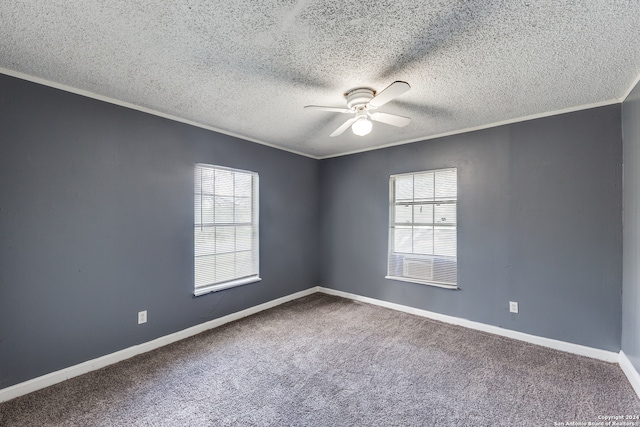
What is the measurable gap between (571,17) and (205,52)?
6.77 ft

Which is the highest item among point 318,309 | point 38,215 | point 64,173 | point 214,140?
point 214,140

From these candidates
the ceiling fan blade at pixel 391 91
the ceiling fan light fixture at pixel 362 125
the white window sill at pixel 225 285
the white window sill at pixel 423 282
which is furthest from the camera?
the white window sill at pixel 423 282

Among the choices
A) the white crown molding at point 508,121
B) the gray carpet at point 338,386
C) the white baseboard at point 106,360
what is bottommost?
the gray carpet at point 338,386

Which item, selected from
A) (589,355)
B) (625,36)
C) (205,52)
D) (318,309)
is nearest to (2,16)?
(205,52)

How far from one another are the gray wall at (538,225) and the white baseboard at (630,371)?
13 centimetres

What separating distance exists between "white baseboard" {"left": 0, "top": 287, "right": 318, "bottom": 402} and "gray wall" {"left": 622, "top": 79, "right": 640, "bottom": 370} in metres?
3.70

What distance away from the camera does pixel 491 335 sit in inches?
119

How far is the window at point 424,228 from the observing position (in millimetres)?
3424

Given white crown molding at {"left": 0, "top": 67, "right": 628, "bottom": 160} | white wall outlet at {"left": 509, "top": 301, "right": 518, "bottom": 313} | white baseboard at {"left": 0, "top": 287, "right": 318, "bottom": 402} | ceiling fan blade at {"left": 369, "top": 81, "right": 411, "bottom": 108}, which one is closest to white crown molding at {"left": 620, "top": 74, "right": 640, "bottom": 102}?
white crown molding at {"left": 0, "top": 67, "right": 628, "bottom": 160}

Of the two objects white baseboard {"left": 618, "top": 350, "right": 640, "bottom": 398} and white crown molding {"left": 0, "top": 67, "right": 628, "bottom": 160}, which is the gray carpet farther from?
white crown molding {"left": 0, "top": 67, "right": 628, "bottom": 160}

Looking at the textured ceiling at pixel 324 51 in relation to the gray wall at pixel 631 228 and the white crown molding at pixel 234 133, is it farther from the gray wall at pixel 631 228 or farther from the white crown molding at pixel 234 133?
the gray wall at pixel 631 228

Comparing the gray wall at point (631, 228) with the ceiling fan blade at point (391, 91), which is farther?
the gray wall at point (631, 228)

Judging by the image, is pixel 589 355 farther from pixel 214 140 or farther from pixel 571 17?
pixel 214 140

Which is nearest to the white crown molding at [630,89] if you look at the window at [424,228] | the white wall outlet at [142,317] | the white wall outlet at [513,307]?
the window at [424,228]
